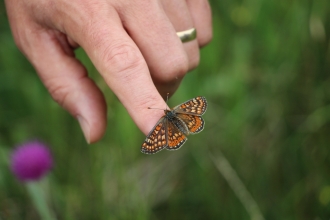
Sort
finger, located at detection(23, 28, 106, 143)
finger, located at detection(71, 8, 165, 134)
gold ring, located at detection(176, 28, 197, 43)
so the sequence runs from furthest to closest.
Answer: gold ring, located at detection(176, 28, 197, 43) < finger, located at detection(23, 28, 106, 143) < finger, located at detection(71, 8, 165, 134)

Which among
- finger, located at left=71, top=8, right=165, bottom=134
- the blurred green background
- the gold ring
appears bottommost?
the blurred green background

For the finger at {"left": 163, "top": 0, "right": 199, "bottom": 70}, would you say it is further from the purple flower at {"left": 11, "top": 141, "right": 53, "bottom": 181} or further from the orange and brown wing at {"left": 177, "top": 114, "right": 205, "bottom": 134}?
the purple flower at {"left": 11, "top": 141, "right": 53, "bottom": 181}

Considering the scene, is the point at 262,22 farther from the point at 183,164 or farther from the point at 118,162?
the point at 118,162

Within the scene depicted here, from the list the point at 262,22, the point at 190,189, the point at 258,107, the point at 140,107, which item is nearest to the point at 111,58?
the point at 140,107

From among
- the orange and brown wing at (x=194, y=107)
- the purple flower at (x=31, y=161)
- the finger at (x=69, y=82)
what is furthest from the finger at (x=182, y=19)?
the purple flower at (x=31, y=161)

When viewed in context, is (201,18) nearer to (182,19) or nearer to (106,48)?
(182,19)

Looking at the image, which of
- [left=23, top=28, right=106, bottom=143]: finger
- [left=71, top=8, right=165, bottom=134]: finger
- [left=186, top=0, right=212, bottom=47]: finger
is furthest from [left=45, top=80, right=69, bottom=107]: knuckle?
[left=186, top=0, right=212, bottom=47]: finger

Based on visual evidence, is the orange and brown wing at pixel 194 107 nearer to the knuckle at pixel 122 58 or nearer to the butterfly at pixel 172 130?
the butterfly at pixel 172 130
